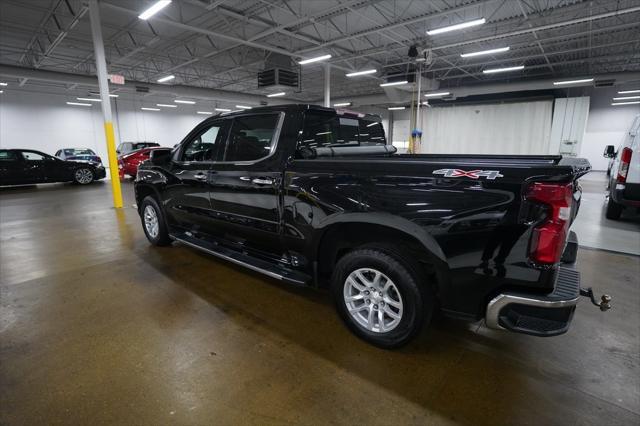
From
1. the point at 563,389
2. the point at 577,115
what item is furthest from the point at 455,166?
the point at 577,115

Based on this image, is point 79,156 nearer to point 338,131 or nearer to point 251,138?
point 251,138

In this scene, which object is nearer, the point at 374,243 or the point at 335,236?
the point at 374,243

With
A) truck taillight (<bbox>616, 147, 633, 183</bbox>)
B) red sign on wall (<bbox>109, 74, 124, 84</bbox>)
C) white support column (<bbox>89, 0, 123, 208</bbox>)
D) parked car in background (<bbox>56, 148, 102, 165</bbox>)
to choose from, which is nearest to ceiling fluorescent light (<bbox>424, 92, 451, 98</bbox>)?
truck taillight (<bbox>616, 147, 633, 183</bbox>)

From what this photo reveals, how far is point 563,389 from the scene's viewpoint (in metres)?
1.86

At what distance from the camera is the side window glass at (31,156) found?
405 inches

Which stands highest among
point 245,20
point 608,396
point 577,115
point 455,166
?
point 245,20

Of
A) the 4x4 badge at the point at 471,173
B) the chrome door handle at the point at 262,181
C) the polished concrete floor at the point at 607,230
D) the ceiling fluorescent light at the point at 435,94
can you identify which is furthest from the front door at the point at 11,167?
the ceiling fluorescent light at the point at 435,94

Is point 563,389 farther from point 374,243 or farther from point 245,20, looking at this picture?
point 245,20

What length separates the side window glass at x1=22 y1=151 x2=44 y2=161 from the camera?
10.3 metres

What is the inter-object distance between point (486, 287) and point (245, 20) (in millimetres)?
9645

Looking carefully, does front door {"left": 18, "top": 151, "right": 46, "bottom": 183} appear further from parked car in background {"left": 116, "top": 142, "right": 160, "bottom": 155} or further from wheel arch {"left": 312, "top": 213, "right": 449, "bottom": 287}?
wheel arch {"left": 312, "top": 213, "right": 449, "bottom": 287}

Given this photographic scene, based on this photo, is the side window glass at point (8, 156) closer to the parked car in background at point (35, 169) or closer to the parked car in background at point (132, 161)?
the parked car in background at point (35, 169)

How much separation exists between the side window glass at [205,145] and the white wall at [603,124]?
22.2 m

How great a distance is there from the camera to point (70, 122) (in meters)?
19.5
